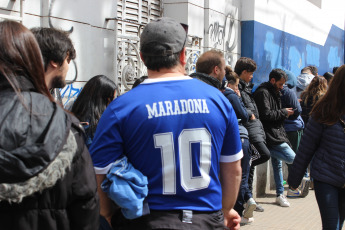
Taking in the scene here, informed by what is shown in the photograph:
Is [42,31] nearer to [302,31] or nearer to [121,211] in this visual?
[121,211]

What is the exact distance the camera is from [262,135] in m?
6.12

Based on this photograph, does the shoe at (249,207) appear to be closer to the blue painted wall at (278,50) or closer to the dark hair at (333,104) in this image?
the dark hair at (333,104)

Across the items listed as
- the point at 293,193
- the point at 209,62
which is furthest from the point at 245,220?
the point at 209,62

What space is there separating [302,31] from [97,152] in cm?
1155

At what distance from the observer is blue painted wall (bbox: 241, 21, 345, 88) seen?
10.2m

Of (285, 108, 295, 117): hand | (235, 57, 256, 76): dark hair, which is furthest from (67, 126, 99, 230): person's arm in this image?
(285, 108, 295, 117): hand

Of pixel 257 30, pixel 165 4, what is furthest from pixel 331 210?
pixel 257 30

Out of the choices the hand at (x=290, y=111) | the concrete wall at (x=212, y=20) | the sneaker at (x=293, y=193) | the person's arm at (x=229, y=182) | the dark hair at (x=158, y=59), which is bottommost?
the sneaker at (x=293, y=193)

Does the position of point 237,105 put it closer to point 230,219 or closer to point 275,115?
point 275,115

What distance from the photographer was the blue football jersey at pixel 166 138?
2359 millimetres

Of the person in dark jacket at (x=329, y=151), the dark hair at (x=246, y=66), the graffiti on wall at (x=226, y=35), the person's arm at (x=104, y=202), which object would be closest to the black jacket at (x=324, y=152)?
→ the person in dark jacket at (x=329, y=151)

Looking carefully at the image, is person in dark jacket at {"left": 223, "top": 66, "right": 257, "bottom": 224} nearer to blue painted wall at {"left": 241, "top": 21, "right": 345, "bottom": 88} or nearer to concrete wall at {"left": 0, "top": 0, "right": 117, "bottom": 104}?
concrete wall at {"left": 0, "top": 0, "right": 117, "bottom": 104}

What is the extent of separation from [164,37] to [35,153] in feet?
3.08

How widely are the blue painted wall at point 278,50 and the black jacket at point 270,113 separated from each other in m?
3.09
